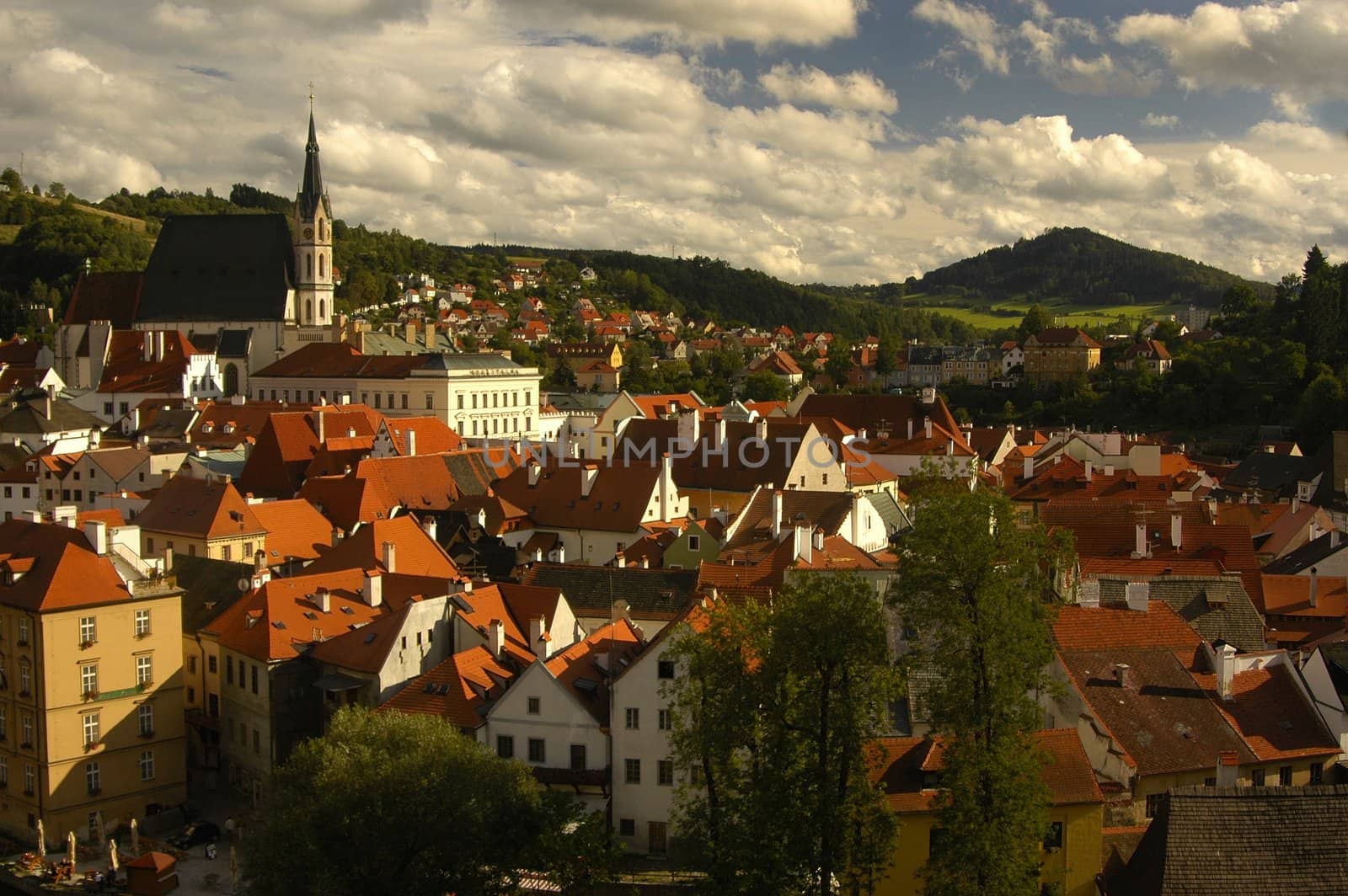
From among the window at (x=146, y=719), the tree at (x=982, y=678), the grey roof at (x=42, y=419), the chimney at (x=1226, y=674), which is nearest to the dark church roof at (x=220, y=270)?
the grey roof at (x=42, y=419)

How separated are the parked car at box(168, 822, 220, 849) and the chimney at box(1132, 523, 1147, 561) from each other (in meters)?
25.2

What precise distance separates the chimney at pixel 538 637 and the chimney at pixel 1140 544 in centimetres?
1766

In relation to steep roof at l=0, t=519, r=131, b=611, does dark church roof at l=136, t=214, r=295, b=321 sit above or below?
above

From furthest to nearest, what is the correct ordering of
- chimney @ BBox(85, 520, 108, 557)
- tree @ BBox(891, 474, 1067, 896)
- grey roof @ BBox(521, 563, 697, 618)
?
grey roof @ BBox(521, 563, 697, 618) → chimney @ BBox(85, 520, 108, 557) → tree @ BBox(891, 474, 1067, 896)

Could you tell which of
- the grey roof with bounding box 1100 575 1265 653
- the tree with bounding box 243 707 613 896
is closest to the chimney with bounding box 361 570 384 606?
the tree with bounding box 243 707 613 896

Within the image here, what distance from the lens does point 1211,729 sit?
998 inches

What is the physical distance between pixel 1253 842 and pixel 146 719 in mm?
24204

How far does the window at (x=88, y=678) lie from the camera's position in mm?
31406

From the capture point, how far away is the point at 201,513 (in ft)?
142

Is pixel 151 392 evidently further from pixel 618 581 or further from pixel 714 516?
pixel 618 581

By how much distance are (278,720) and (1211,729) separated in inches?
779

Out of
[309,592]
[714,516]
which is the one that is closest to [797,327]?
[714,516]

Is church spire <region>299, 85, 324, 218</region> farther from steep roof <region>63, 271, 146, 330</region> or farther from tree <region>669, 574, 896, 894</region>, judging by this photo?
tree <region>669, 574, 896, 894</region>

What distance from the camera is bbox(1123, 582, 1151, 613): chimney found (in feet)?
96.1
